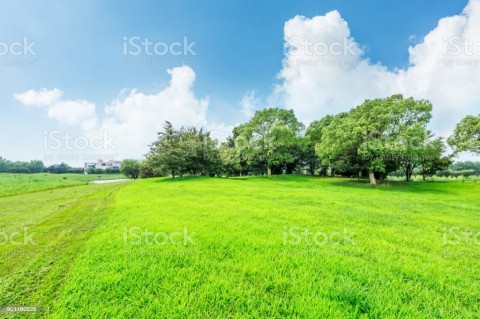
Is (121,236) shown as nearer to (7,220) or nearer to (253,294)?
(253,294)

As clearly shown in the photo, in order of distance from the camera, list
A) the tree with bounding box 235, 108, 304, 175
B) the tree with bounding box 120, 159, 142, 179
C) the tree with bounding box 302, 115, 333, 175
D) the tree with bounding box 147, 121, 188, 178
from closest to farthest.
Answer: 1. the tree with bounding box 147, 121, 188, 178
2. the tree with bounding box 235, 108, 304, 175
3. the tree with bounding box 302, 115, 333, 175
4. the tree with bounding box 120, 159, 142, 179

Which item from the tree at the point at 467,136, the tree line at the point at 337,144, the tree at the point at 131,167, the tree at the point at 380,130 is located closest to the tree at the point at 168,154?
the tree line at the point at 337,144

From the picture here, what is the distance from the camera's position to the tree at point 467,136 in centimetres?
2292

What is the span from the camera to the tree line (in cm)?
2359

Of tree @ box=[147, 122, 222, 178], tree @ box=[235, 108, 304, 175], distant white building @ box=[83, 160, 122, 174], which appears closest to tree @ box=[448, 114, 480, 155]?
tree @ box=[235, 108, 304, 175]

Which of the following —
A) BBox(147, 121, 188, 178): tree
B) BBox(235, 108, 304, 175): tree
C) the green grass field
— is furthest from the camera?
BBox(235, 108, 304, 175): tree

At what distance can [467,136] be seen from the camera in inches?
938

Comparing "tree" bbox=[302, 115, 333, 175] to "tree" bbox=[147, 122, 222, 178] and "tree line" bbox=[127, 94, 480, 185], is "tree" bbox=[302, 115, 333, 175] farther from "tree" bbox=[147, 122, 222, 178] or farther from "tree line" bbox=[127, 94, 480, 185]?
"tree" bbox=[147, 122, 222, 178]

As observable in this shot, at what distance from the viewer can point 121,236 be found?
5805 millimetres

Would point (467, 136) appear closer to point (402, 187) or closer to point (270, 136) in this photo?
point (402, 187)

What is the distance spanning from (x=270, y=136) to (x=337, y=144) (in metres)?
14.7

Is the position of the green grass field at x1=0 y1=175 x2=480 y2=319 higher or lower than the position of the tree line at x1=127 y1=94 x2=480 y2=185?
lower

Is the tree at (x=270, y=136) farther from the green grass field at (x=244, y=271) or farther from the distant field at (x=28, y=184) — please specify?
the green grass field at (x=244, y=271)

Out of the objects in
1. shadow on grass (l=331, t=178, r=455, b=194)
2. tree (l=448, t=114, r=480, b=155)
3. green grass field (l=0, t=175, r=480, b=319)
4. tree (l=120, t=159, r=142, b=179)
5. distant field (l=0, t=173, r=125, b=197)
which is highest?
tree (l=448, t=114, r=480, b=155)
